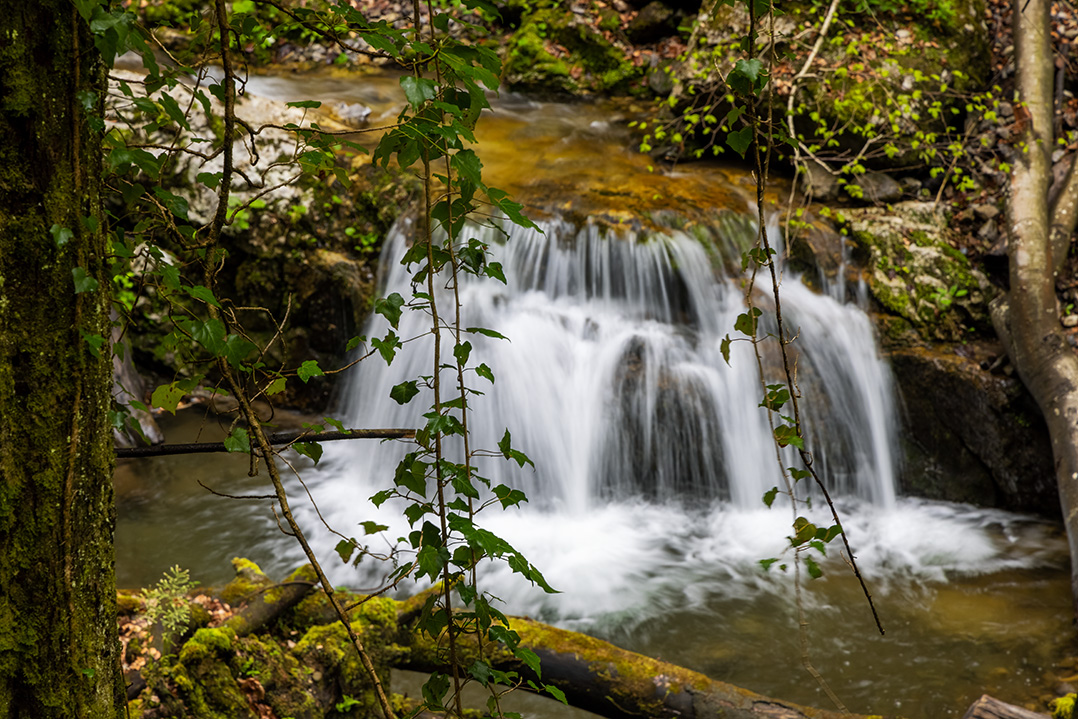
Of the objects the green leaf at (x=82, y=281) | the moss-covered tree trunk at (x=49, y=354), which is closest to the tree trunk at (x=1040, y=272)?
the moss-covered tree trunk at (x=49, y=354)

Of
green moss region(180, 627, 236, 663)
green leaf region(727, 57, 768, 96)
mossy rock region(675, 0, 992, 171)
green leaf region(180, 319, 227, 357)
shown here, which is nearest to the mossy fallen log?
green moss region(180, 627, 236, 663)

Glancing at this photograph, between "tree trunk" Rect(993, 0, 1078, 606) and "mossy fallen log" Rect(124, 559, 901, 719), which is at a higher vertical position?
"tree trunk" Rect(993, 0, 1078, 606)

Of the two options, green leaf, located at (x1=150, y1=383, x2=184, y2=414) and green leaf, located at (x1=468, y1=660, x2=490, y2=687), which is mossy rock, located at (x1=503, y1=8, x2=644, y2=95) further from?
green leaf, located at (x1=468, y1=660, x2=490, y2=687)

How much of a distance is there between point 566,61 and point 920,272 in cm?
617

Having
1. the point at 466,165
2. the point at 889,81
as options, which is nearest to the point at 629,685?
the point at 466,165

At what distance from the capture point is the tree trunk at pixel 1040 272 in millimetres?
5180

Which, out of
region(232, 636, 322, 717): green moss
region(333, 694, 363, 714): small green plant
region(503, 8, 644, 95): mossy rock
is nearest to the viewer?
region(232, 636, 322, 717): green moss

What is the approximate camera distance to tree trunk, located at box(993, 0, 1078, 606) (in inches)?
204

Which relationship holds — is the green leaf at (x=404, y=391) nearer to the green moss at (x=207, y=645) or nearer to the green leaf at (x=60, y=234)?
the green leaf at (x=60, y=234)

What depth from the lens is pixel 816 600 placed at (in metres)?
4.98

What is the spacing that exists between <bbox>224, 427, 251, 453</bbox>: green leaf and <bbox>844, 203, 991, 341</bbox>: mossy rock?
246 inches

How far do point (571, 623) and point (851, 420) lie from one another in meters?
3.12

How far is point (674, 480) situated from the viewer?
631cm

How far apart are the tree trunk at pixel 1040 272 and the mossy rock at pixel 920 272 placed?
361mm
